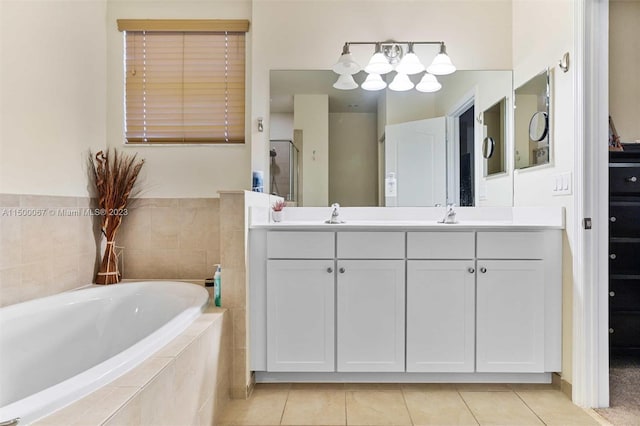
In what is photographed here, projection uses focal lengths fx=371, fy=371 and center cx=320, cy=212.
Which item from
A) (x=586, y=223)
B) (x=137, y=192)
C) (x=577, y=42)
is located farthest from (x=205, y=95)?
(x=586, y=223)

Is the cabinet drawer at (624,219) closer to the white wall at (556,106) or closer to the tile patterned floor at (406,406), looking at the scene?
the white wall at (556,106)

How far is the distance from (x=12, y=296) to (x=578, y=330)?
268 cm

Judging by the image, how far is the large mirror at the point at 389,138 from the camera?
2482 millimetres

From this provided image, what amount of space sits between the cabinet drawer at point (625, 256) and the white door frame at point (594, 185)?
19.9 inches

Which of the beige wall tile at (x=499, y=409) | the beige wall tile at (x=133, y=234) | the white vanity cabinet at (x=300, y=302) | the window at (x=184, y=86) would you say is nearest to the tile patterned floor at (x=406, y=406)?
the beige wall tile at (x=499, y=409)

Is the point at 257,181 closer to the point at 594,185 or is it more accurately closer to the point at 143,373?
the point at 143,373

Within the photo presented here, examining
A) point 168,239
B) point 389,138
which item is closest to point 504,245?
point 389,138

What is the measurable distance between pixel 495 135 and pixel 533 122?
295mm

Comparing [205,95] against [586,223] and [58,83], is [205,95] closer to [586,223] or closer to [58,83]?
[58,83]

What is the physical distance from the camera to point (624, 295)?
215 cm

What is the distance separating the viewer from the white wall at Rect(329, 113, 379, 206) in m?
2.49

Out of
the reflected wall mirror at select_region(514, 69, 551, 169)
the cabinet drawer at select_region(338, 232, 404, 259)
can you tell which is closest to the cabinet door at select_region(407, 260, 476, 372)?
the cabinet drawer at select_region(338, 232, 404, 259)

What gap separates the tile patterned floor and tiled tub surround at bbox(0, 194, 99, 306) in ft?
3.77

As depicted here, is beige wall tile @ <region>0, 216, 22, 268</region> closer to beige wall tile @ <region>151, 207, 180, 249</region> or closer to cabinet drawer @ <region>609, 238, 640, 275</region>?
beige wall tile @ <region>151, 207, 180, 249</region>
